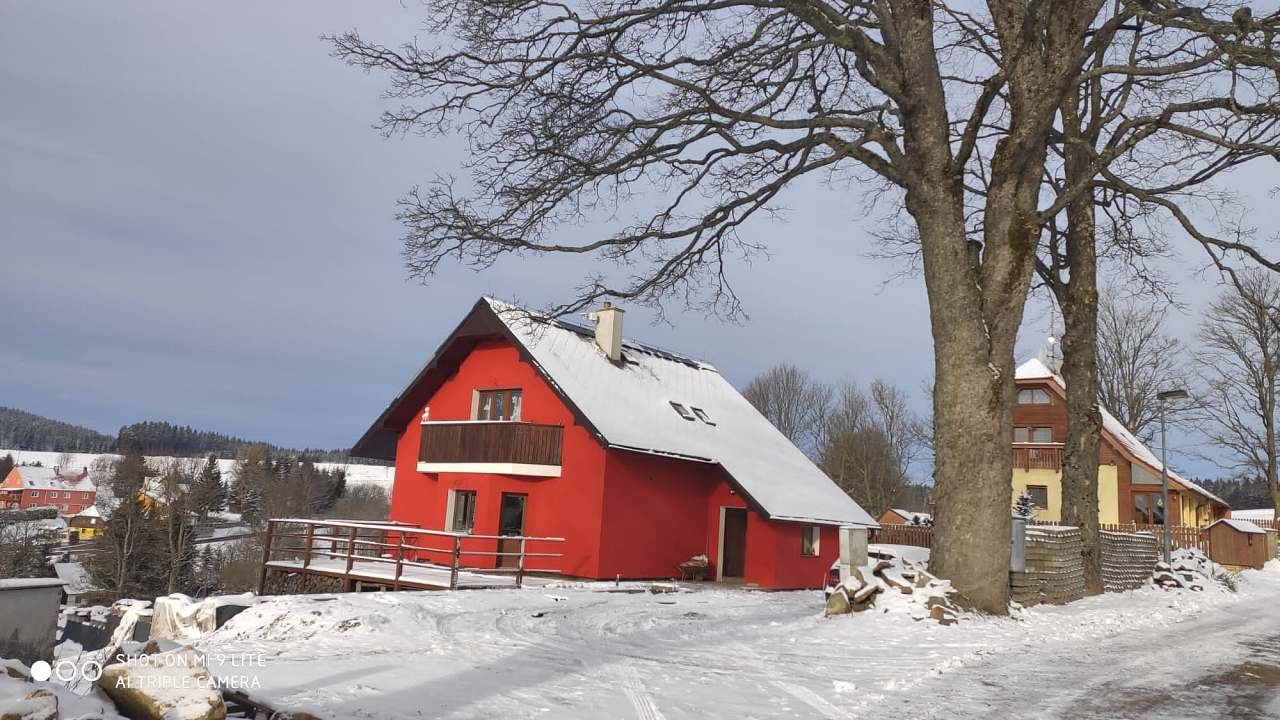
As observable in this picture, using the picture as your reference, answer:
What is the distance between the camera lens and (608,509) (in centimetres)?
2002

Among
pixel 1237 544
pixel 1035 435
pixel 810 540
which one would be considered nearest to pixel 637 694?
pixel 810 540

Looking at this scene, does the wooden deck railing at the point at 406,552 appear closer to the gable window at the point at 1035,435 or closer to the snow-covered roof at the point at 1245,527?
the snow-covered roof at the point at 1245,527

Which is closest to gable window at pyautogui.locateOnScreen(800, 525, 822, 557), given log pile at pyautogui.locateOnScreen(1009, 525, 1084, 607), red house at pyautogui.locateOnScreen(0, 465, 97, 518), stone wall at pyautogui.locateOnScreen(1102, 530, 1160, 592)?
stone wall at pyautogui.locateOnScreen(1102, 530, 1160, 592)

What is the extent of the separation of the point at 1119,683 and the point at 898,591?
318cm

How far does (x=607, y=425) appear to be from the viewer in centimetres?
1989

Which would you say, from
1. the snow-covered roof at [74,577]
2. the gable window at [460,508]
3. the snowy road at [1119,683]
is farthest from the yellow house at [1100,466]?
the snow-covered roof at [74,577]

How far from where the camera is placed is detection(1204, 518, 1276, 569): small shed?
28.8m

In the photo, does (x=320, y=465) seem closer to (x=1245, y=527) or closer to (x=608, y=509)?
(x=608, y=509)

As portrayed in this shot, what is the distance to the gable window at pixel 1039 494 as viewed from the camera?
36.4 metres

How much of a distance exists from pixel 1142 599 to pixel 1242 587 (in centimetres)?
894

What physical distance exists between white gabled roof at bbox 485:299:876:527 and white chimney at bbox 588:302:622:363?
274 millimetres

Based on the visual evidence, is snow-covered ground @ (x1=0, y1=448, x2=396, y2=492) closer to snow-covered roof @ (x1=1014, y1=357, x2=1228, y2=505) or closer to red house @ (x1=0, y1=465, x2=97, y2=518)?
red house @ (x1=0, y1=465, x2=97, y2=518)

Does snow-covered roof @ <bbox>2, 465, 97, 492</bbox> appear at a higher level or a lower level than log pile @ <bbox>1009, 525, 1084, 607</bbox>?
lower

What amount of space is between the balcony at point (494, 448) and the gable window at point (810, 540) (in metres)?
6.91
